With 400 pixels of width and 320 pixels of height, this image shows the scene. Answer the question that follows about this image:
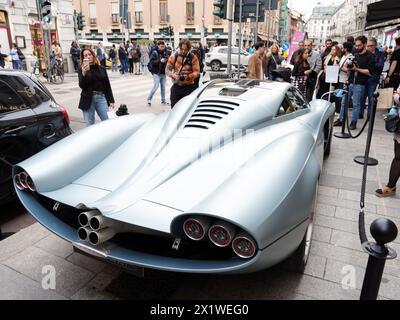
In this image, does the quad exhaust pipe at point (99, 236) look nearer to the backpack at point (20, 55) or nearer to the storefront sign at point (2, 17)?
the backpack at point (20, 55)

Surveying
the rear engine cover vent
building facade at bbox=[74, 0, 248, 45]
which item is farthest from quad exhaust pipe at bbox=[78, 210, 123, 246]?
building facade at bbox=[74, 0, 248, 45]

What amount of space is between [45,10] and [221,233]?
14.8 metres

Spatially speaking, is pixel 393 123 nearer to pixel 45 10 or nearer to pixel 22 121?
pixel 22 121

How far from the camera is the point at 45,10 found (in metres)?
13.7

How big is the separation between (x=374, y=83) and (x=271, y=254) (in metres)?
7.45

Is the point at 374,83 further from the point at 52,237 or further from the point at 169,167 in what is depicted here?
the point at 52,237

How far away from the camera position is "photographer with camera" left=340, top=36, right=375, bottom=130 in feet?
23.4

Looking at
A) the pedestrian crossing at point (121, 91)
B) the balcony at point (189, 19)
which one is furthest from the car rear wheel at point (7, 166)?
the balcony at point (189, 19)

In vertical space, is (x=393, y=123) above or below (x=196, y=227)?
above

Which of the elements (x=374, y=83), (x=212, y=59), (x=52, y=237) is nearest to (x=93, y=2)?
(x=212, y=59)

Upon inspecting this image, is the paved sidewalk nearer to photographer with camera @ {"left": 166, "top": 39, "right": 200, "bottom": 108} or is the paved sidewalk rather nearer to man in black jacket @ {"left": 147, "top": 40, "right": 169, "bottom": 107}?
photographer with camera @ {"left": 166, "top": 39, "right": 200, "bottom": 108}

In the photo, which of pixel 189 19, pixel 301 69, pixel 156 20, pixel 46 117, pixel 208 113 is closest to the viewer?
pixel 208 113

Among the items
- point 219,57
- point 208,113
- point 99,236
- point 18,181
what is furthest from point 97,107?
point 219,57

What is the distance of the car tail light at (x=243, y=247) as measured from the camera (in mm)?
1803
